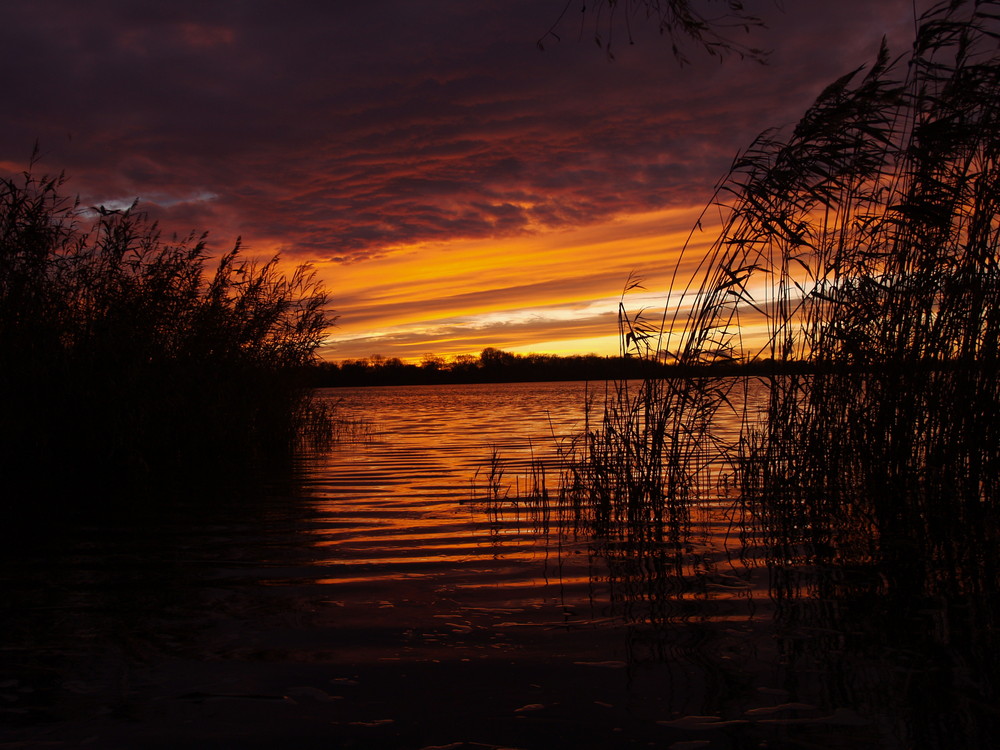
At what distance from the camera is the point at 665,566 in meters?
4.88

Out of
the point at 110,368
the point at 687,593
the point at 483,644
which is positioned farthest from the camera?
the point at 110,368

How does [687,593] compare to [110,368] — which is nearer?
[687,593]

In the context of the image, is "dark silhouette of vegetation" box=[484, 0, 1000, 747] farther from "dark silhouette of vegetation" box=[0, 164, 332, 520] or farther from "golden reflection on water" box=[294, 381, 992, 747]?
"dark silhouette of vegetation" box=[0, 164, 332, 520]

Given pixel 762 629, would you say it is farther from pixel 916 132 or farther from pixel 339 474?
pixel 339 474

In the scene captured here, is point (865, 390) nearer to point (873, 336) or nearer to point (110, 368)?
point (873, 336)

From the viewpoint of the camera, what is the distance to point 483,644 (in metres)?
3.46

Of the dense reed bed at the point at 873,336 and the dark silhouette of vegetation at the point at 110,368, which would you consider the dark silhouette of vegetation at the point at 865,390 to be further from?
the dark silhouette of vegetation at the point at 110,368

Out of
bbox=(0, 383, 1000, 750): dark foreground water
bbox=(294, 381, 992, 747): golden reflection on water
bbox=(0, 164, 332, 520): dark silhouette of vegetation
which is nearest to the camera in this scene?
bbox=(0, 383, 1000, 750): dark foreground water

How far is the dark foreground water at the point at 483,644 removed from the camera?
8.57ft

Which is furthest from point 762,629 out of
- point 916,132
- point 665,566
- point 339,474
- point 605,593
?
point 339,474

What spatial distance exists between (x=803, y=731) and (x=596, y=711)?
0.73 metres

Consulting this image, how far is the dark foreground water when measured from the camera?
2.61m

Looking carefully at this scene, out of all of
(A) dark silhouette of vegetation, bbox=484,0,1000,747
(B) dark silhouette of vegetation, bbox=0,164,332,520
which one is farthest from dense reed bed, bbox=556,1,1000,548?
(B) dark silhouette of vegetation, bbox=0,164,332,520

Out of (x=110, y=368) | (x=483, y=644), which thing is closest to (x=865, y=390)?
(x=483, y=644)
